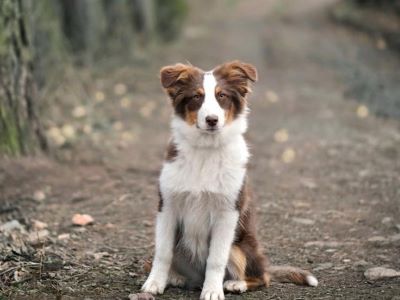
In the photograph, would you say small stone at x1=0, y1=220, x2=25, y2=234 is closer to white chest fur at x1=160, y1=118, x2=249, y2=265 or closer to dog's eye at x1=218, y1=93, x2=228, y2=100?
white chest fur at x1=160, y1=118, x2=249, y2=265

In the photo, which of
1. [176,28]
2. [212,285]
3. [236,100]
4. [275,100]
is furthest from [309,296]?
[176,28]

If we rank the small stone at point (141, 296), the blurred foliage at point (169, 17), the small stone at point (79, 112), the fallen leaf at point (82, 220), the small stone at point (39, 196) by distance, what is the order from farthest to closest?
the blurred foliage at point (169, 17)
the small stone at point (79, 112)
the small stone at point (39, 196)
the fallen leaf at point (82, 220)
the small stone at point (141, 296)

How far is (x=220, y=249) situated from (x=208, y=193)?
40cm

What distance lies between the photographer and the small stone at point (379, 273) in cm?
550

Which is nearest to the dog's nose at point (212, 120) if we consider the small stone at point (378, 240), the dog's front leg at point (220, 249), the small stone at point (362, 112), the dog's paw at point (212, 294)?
the dog's front leg at point (220, 249)

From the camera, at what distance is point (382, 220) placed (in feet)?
23.3

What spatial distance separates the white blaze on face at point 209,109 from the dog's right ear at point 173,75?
0.17 metres

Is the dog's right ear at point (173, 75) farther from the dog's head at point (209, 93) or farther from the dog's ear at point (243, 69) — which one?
the dog's ear at point (243, 69)

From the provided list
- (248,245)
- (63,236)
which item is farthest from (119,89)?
(248,245)

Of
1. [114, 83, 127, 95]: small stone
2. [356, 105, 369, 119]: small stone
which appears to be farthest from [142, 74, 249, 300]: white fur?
[114, 83, 127, 95]: small stone

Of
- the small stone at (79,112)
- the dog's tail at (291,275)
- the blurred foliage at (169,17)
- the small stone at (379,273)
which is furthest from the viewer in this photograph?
the blurred foliage at (169,17)

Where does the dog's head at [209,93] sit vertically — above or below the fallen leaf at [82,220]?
above

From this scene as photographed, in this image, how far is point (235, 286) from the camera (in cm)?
522

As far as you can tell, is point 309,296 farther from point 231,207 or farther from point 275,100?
point 275,100
